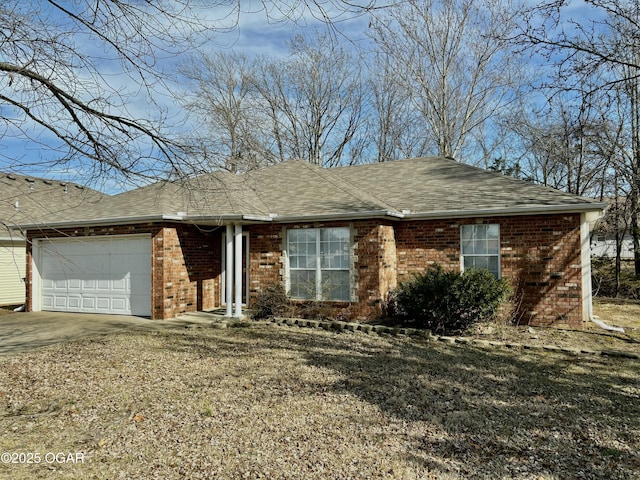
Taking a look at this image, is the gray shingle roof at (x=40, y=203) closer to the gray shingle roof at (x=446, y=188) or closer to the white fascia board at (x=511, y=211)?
the gray shingle roof at (x=446, y=188)

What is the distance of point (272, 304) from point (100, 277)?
17.4 ft

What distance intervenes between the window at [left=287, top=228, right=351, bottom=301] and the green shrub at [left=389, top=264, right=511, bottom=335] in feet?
6.90

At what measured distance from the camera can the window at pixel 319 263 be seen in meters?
12.0

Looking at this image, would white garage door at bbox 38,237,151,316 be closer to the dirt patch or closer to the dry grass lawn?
the dry grass lawn

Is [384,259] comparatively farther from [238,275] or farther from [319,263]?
[238,275]

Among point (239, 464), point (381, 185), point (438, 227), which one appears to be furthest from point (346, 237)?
point (239, 464)

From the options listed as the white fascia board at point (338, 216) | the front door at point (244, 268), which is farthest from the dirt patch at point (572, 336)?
the front door at point (244, 268)

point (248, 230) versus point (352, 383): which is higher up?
point (248, 230)

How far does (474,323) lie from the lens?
32.7 feet

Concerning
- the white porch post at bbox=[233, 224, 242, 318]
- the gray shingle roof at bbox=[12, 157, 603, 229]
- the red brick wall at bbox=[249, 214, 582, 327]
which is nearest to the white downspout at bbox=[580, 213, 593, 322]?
the red brick wall at bbox=[249, 214, 582, 327]

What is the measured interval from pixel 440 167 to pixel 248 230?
263 inches

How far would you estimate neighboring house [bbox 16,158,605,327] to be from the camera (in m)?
10.9

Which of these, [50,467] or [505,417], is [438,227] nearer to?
[505,417]

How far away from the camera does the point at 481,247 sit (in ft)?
38.2
